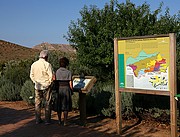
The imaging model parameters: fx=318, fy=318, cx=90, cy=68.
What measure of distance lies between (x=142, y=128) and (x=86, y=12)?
6.90m

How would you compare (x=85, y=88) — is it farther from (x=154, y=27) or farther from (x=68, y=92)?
(x=154, y=27)

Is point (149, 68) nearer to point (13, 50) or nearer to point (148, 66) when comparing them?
point (148, 66)

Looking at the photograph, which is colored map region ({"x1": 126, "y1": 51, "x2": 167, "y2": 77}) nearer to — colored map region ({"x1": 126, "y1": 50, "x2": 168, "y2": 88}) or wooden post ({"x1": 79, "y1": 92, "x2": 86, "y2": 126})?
colored map region ({"x1": 126, "y1": 50, "x2": 168, "y2": 88})

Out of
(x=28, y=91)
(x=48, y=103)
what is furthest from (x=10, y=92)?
(x=48, y=103)

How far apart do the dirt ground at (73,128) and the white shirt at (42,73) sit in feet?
3.45

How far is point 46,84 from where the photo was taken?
821cm

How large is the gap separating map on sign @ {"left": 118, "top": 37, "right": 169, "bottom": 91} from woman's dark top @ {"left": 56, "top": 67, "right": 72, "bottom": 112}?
53.3 inches

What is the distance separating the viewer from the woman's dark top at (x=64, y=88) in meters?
8.08

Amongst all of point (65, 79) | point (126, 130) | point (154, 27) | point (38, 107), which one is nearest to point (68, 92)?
point (65, 79)

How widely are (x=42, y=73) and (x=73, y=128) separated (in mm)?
A: 1618

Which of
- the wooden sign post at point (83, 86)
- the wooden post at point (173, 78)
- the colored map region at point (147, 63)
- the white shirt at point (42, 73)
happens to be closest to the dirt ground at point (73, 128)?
the wooden sign post at point (83, 86)

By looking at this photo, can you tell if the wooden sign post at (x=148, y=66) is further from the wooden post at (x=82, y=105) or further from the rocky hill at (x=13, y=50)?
the rocky hill at (x=13, y=50)

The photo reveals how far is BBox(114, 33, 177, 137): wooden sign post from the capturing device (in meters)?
6.78

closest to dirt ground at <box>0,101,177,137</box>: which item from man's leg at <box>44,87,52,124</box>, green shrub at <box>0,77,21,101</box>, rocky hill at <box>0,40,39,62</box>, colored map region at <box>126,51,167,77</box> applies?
man's leg at <box>44,87,52,124</box>
